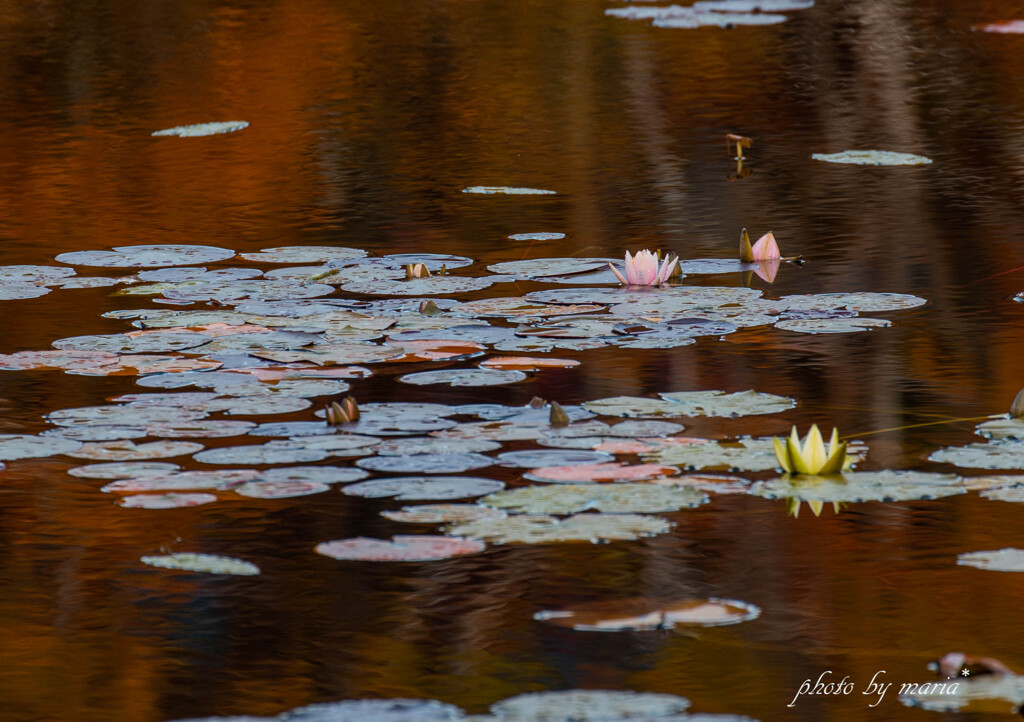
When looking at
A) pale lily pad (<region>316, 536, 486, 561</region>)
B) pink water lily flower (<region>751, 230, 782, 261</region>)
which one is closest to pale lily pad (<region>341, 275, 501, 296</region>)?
pink water lily flower (<region>751, 230, 782, 261</region>)

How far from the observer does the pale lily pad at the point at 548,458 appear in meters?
3.13

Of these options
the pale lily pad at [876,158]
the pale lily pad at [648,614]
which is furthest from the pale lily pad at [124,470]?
the pale lily pad at [876,158]

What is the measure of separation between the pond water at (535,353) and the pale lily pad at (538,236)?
37 mm

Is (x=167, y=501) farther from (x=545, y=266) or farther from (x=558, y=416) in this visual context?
(x=545, y=266)

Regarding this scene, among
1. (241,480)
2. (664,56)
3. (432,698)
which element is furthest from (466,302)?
(664,56)

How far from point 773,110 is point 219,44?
4422mm

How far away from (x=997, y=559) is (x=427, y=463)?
1.02 meters

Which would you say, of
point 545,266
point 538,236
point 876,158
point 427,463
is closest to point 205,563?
point 427,463

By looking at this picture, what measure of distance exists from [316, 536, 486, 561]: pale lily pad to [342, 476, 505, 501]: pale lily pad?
18cm

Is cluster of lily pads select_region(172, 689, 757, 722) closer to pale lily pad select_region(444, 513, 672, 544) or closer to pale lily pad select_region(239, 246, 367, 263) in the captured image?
pale lily pad select_region(444, 513, 672, 544)

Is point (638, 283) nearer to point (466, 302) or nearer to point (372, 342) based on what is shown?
point (466, 302)

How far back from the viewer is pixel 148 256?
5355mm

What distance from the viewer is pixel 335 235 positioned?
5.67m

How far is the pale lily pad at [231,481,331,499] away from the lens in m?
3.03
